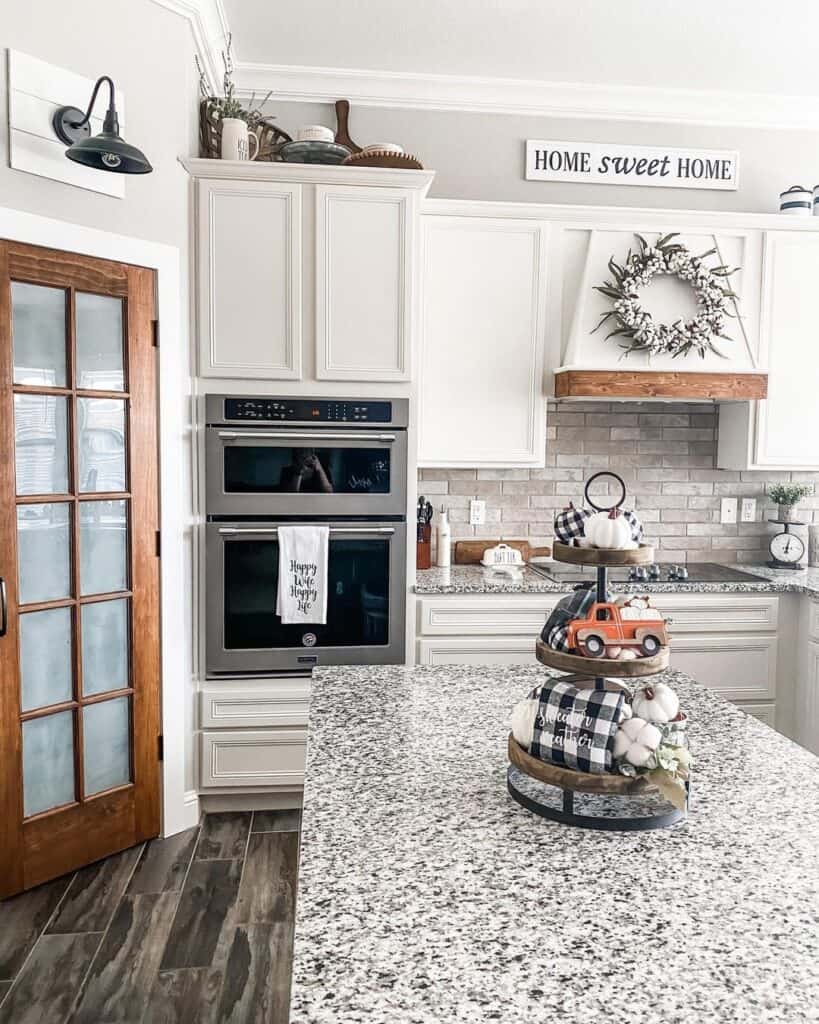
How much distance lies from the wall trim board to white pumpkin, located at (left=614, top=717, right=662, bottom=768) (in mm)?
2209

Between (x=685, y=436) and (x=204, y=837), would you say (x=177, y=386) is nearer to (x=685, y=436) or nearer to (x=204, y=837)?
(x=204, y=837)

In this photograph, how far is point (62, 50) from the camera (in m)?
2.62

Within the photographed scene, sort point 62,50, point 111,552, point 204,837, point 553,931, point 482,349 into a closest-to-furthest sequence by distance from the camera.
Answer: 1. point 553,931
2. point 62,50
3. point 111,552
4. point 204,837
5. point 482,349

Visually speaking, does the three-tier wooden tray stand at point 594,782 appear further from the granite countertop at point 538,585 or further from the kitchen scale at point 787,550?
the kitchen scale at point 787,550

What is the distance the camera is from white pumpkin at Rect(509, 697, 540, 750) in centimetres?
127

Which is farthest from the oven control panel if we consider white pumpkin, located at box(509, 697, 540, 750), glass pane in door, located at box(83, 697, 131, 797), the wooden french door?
white pumpkin, located at box(509, 697, 540, 750)

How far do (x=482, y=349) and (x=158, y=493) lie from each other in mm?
1498

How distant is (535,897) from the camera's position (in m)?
1.05

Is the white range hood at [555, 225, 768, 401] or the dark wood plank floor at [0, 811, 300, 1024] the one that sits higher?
the white range hood at [555, 225, 768, 401]

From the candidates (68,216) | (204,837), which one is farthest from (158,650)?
(68,216)

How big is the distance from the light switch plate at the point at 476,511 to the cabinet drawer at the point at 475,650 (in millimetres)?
709

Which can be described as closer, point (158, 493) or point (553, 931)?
point (553, 931)

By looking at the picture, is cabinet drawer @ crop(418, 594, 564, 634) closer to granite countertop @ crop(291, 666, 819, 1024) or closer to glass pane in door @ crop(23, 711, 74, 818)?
glass pane in door @ crop(23, 711, 74, 818)

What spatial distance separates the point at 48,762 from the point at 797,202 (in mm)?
3838
